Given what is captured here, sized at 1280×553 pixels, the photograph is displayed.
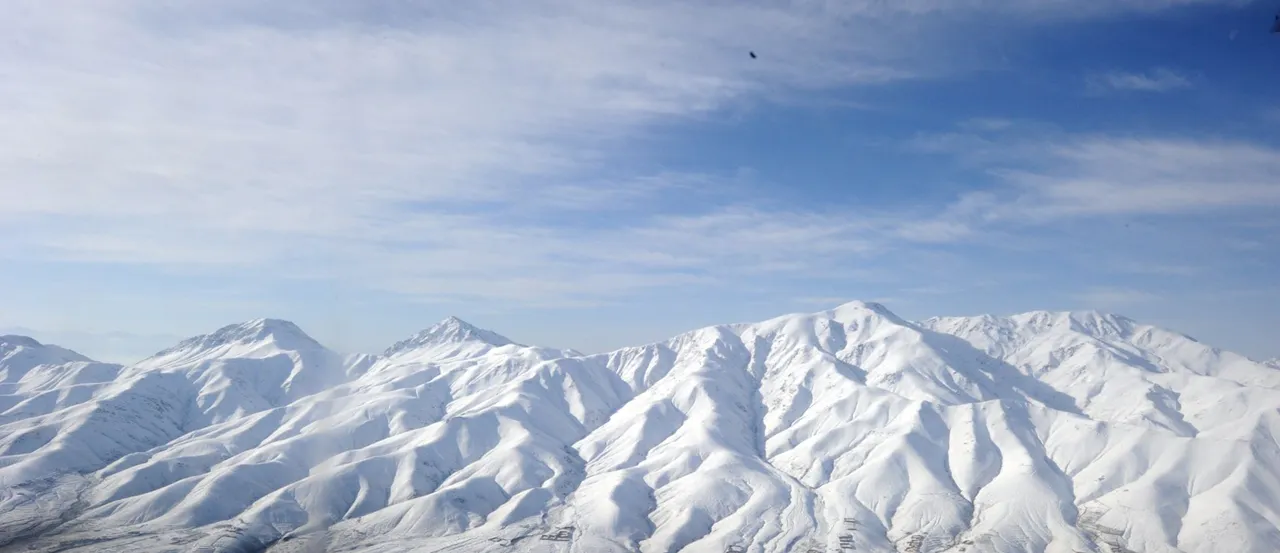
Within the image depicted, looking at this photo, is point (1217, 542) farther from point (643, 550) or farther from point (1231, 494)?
point (643, 550)

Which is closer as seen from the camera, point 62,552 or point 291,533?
point 62,552

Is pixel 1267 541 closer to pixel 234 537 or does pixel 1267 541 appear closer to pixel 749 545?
pixel 749 545

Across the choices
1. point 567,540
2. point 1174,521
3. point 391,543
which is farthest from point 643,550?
point 1174,521

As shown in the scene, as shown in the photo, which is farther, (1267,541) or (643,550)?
(643,550)

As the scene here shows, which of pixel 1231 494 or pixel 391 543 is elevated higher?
pixel 1231 494

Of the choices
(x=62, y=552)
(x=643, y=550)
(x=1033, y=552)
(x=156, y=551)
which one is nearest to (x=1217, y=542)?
(x=1033, y=552)

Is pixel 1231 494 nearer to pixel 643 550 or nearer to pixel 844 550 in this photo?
pixel 844 550

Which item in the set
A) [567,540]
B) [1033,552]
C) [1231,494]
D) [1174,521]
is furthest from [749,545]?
[1231,494]

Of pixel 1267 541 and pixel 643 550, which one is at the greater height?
pixel 1267 541
